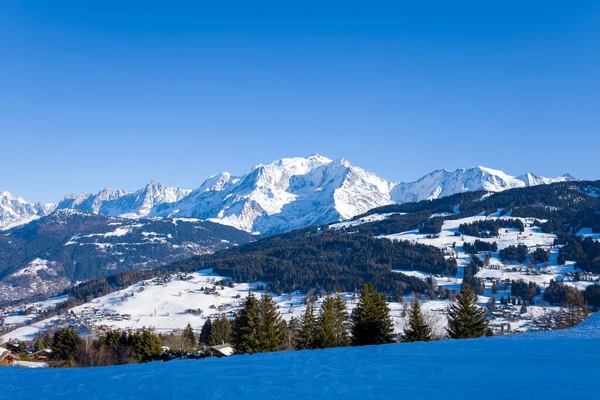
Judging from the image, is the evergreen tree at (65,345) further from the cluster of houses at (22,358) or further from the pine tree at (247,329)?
the pine tree at (247,329)

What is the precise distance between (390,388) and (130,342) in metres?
58.9

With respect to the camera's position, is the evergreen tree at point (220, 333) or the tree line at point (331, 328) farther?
the evergreen tree at point (220, 333)

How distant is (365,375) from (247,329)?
35404 mm

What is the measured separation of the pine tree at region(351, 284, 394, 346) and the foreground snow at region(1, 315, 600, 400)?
24911 millimetres

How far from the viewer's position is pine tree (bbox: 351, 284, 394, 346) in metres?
44.1

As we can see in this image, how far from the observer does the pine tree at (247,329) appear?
47.3 metres

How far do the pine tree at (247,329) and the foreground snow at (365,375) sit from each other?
2869 cm

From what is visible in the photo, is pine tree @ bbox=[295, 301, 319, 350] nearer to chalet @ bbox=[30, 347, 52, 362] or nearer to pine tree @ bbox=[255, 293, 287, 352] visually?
pine tree @ bbox=[255, 293, 287, 352]

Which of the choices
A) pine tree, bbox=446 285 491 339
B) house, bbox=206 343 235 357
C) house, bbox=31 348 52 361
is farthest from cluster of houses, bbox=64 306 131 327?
pine tree, bbox=446 285 491 339

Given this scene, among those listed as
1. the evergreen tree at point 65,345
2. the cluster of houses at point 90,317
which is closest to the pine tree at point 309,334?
the evergreen tree at point 65,345

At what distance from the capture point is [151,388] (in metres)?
14.6

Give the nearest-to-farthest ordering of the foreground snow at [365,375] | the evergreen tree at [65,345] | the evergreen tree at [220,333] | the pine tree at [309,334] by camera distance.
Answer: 1. the foreground snow at [365,375]
2. the pine tree at [309,334]
3. the evergreen tree at [65,345]
4. the evergreen tree at [220,333]

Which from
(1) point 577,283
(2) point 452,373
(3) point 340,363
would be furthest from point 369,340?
(1) point 577,283

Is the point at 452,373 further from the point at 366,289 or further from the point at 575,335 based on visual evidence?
the point at 366,289
